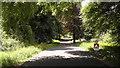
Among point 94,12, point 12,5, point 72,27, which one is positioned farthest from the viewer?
point 72,27

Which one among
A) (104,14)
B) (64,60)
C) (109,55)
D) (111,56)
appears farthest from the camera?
(104,14)

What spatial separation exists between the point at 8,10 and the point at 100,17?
27.4 feet

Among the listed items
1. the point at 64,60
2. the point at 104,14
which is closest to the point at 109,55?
the point at 64,60

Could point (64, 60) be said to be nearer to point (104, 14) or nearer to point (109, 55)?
point (109, 55)

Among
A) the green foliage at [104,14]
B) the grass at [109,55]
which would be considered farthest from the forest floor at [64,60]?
the green foliage at [104,14]

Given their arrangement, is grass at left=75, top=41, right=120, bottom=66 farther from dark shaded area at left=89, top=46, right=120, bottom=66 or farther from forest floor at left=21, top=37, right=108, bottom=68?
forest floor at left=21, top=37, right=108, bottom=68

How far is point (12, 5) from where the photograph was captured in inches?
339

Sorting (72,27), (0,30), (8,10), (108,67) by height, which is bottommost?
(108,67)

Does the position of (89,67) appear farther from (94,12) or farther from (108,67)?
(94,12)

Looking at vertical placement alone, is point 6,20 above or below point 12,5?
below

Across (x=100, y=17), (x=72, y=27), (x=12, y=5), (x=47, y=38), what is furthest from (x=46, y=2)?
(x=72, y=27)

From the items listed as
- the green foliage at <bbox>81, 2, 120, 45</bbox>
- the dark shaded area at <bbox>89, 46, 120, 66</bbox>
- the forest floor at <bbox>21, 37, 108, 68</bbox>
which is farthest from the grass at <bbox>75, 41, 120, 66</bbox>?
→ the green foliage at <bbox>81, 2, 120, 45</bbox>

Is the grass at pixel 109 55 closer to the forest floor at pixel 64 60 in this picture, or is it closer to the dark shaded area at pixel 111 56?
the dark shaded area at pixel 111 56

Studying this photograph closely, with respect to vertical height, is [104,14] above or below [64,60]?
above
